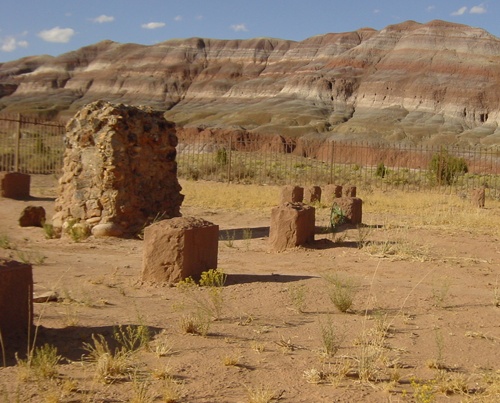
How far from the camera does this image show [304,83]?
78.1 m

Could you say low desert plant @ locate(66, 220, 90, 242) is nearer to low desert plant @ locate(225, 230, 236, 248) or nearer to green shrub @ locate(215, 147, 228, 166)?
Answer: low desert plant @ locate(225, 230, 236, 248)

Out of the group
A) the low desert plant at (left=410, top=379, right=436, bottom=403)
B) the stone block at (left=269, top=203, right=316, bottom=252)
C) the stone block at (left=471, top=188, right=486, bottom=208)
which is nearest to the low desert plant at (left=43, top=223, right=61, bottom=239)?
the stone block at (left=269, top=203, right=316, bottom=252)

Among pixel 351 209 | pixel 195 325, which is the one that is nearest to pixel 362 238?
pixel 351 209

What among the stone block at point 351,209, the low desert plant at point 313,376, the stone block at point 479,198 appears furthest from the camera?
the stone block at point 479,198

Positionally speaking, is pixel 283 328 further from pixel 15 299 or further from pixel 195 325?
pixel 15 299

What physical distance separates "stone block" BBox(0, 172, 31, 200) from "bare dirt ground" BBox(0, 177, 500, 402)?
20.4ft

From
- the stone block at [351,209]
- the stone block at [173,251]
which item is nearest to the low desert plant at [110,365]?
the stone block at [173,251]

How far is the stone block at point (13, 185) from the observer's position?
15.4 metres

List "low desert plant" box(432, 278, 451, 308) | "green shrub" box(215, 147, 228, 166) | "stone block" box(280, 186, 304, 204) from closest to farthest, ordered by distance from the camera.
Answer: "low desert plant" box(432, 278, 451, 308)
"stone block" box(280, 186, 304, 204)
"green shrub" box(215, 147, 228, 166)

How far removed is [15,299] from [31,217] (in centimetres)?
788

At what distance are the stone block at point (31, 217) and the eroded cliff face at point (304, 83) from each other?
4487 cm

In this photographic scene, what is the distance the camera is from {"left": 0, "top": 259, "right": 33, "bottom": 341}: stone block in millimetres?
4402

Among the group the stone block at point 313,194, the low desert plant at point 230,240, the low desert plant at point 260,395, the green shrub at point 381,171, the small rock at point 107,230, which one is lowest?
the low desert plant at point 230,240

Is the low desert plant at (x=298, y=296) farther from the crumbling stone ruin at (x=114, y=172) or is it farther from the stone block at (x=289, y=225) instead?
the crumbling stone ruin at (x=114, y=172)
